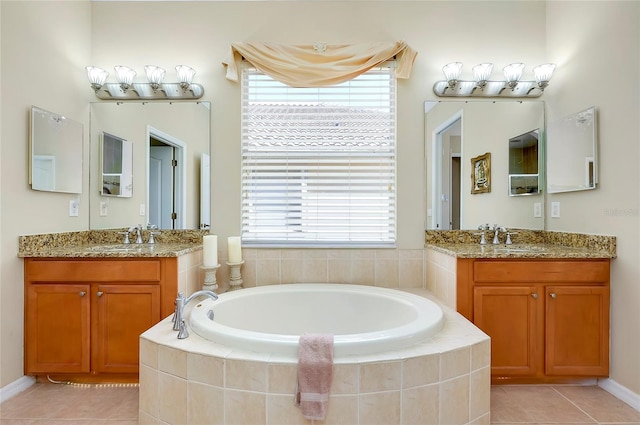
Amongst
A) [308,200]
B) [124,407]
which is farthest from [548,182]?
[124,407]

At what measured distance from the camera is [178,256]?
1835 millimetres

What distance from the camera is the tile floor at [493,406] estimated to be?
1.55 metres

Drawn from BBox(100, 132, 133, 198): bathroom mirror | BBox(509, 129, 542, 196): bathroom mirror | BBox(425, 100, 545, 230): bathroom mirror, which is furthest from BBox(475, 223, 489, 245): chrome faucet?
BBox(100, 132, 133, 198): bathroom mirror

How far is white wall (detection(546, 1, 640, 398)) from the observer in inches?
66.2

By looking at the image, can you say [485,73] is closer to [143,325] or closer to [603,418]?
[603,418]

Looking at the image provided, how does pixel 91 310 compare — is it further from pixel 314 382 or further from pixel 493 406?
pixel 493 406

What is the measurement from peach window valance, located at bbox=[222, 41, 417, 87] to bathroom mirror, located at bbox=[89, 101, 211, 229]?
0.52 metres

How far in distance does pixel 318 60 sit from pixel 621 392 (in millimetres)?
2794

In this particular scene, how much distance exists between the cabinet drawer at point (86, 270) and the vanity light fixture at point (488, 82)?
2348mm

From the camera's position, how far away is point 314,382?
1.11m

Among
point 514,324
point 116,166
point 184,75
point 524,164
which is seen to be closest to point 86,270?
point 116,166

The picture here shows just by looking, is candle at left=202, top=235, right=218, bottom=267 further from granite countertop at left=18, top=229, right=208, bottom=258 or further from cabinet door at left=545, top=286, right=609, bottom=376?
cabinet door at left=545, top=286, right=609, bottom=376

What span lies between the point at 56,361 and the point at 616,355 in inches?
130

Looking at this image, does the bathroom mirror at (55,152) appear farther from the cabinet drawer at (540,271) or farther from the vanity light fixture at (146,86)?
the cabinet drawer at (540,271)
